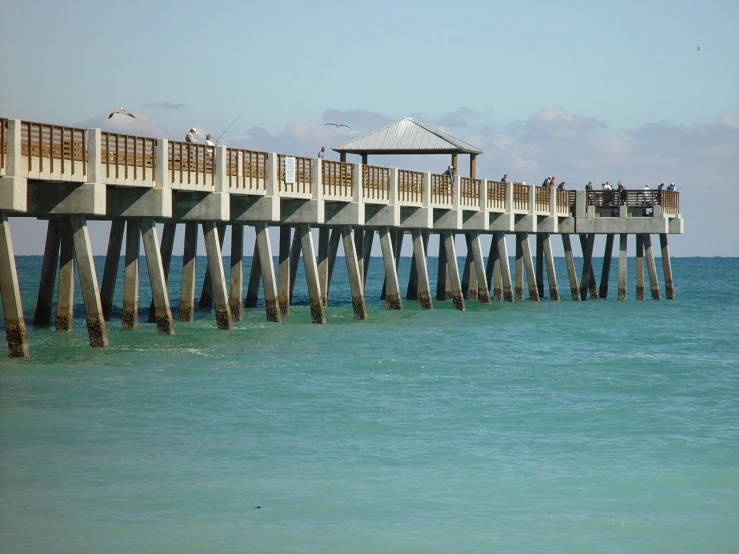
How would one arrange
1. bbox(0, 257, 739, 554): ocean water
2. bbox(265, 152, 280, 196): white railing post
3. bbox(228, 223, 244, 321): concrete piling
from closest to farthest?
1. bbox(0, 257, 739, 554): ocean water
2. bbox(265, 152, 280, 196): white railing post
3. bbox(228, 223, 244, 321): concrete piling

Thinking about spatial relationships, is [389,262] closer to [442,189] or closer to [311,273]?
[442,189]

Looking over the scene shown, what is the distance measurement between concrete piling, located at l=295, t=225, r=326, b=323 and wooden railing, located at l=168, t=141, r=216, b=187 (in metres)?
4.89

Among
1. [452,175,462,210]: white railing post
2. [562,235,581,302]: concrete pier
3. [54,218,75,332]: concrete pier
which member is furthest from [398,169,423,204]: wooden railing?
[562,235,581,302]: concrete pier

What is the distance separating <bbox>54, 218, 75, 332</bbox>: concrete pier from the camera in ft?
100

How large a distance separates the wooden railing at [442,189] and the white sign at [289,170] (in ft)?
31.3

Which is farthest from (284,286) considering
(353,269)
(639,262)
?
(639,262)

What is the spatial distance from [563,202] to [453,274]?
40.9 feet

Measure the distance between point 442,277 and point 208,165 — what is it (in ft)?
74.2

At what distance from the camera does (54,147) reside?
23109 mm

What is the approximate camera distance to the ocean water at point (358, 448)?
12.5 meters

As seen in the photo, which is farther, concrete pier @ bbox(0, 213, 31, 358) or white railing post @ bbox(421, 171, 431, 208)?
white railing post @ bbox(421, 171, 431, 208)

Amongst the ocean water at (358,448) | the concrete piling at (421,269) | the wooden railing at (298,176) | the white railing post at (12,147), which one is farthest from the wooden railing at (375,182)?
the white railing post at (12,147)

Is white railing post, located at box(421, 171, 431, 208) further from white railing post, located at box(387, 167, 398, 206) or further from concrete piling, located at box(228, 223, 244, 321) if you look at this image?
concrete piling, located at box(228, 223, 244, 321)

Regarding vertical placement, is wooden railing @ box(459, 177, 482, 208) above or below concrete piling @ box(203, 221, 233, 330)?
above
